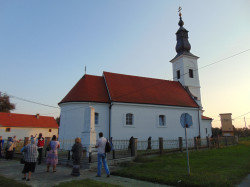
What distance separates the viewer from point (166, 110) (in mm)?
20375

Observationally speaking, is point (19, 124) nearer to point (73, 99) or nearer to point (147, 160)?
point (73, 99)

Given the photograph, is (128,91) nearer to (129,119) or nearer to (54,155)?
(129,119)

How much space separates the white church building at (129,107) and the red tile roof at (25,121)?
27.5m

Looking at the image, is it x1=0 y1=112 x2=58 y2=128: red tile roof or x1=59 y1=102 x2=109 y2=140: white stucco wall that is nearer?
x1=59 y1=102 x2=109 y2=140: white stucco wall

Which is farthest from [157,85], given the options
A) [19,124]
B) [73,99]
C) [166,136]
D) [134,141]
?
[19,124]

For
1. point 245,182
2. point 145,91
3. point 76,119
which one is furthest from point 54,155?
point 145,91

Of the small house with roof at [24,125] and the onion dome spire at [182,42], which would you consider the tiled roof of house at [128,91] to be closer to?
the onion dome spire at [182,42]

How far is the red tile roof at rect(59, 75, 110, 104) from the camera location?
57.2 feet

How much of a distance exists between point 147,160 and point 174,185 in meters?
4.66

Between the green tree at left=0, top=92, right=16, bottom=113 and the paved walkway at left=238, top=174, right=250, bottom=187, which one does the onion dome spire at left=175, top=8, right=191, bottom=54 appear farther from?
the green tree at left=0, top=92, right=16, bottom=113

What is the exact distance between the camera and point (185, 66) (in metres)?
26.6

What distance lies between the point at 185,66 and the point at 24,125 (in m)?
35.6

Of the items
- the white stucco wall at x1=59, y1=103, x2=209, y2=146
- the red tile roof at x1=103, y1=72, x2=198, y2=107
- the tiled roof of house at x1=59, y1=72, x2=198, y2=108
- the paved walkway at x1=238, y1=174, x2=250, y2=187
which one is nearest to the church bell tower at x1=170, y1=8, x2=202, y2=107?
the red tile roof at x1=103, y1=72, x2=198, y2=107

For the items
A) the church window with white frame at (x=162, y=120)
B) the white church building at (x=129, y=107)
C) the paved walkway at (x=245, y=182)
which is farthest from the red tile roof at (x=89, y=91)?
the paved walkway at (x=245, y=182)
